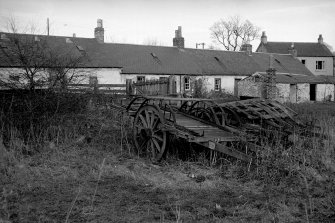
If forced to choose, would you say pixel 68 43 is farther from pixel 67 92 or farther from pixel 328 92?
pixel 328 92

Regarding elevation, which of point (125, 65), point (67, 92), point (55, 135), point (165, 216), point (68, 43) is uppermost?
point (68, 43)

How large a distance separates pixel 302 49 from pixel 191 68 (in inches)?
1012

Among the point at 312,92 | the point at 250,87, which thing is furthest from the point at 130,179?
the point at 312,92

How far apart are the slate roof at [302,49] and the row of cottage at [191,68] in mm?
10890

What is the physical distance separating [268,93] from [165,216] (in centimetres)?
2136

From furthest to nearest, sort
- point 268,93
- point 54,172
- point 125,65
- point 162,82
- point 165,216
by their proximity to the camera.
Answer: point 125,65 < point 268,93 < point 162,82 < point 54,172 < point 165,216

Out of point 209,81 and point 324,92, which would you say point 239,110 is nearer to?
point 209,81

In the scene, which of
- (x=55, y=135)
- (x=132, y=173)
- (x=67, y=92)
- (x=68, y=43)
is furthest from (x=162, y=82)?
(x=68, y=43)

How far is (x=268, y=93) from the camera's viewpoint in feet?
82.0

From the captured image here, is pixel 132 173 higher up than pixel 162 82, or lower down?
lower down

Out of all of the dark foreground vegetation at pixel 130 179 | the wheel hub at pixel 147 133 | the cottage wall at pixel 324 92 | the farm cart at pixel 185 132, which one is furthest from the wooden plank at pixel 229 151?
the cottage wall at pixel 324 92

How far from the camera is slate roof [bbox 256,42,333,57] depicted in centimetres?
5022

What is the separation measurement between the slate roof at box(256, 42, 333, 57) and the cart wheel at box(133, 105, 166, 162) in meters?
45.2

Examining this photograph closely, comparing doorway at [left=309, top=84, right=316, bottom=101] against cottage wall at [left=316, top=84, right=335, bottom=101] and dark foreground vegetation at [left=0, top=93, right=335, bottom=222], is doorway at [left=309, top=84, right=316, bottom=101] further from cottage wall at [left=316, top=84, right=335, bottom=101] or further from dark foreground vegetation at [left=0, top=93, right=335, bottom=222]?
dark foreground vegetation at [left=0, top=93, right=335, bottom=222]
